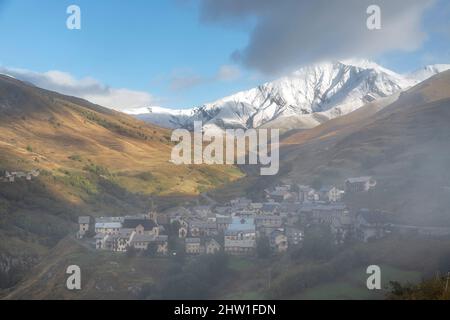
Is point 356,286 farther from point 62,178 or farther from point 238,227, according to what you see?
point 62,178

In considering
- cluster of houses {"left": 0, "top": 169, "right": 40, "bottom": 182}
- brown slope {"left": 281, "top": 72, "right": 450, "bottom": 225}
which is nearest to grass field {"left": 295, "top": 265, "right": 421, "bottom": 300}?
brown slope {"left": 281, "top": 72, "right": 450, "bottom": 225}

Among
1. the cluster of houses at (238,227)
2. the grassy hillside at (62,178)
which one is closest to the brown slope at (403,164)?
the cluster of houses at (238,227)

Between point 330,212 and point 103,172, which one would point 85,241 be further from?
point 103,172

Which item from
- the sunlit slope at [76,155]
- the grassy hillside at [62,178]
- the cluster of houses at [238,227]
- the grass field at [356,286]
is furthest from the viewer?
the sunlit slope at [76,155]

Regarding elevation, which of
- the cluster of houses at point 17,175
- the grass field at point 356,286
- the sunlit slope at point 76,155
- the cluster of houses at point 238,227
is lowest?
the grass field at point 356,286

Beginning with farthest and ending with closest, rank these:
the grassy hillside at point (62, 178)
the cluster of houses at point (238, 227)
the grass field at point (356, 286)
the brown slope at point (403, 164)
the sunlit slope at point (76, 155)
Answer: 1. the sunlit slope at point (76, 155)
2. the grassy hillside at point (62, 178)
3. the brown slope at point (403, 164)
4. the cluster of houses at point (238, 227)
5. the grass field at point (356, 286)

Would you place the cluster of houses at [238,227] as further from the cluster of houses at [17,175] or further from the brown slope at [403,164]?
the cluster of houses at [17,175]
